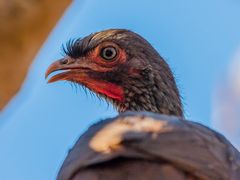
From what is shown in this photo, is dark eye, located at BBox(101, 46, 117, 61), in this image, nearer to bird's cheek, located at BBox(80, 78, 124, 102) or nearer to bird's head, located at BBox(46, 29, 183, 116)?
bird's head, located at BBox(46, 29, 183, 116)

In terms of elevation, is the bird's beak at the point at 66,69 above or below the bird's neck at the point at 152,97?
below

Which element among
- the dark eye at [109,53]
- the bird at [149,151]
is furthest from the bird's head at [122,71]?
the bird at [149,151]

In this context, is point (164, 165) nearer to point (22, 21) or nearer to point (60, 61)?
point (22, 21)

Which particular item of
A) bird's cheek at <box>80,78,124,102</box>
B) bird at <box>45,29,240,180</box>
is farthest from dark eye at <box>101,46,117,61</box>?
bird at <box>45,29,240,180</box>

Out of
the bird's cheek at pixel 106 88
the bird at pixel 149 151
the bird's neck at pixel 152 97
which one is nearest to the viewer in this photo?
the bird at pixel 149 151

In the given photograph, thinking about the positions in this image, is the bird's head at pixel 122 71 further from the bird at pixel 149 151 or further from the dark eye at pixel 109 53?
the bird at pixel 149 151

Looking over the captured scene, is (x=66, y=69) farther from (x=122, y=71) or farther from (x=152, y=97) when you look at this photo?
(x=152, y=97)

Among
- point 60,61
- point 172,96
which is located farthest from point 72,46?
point 172,96
